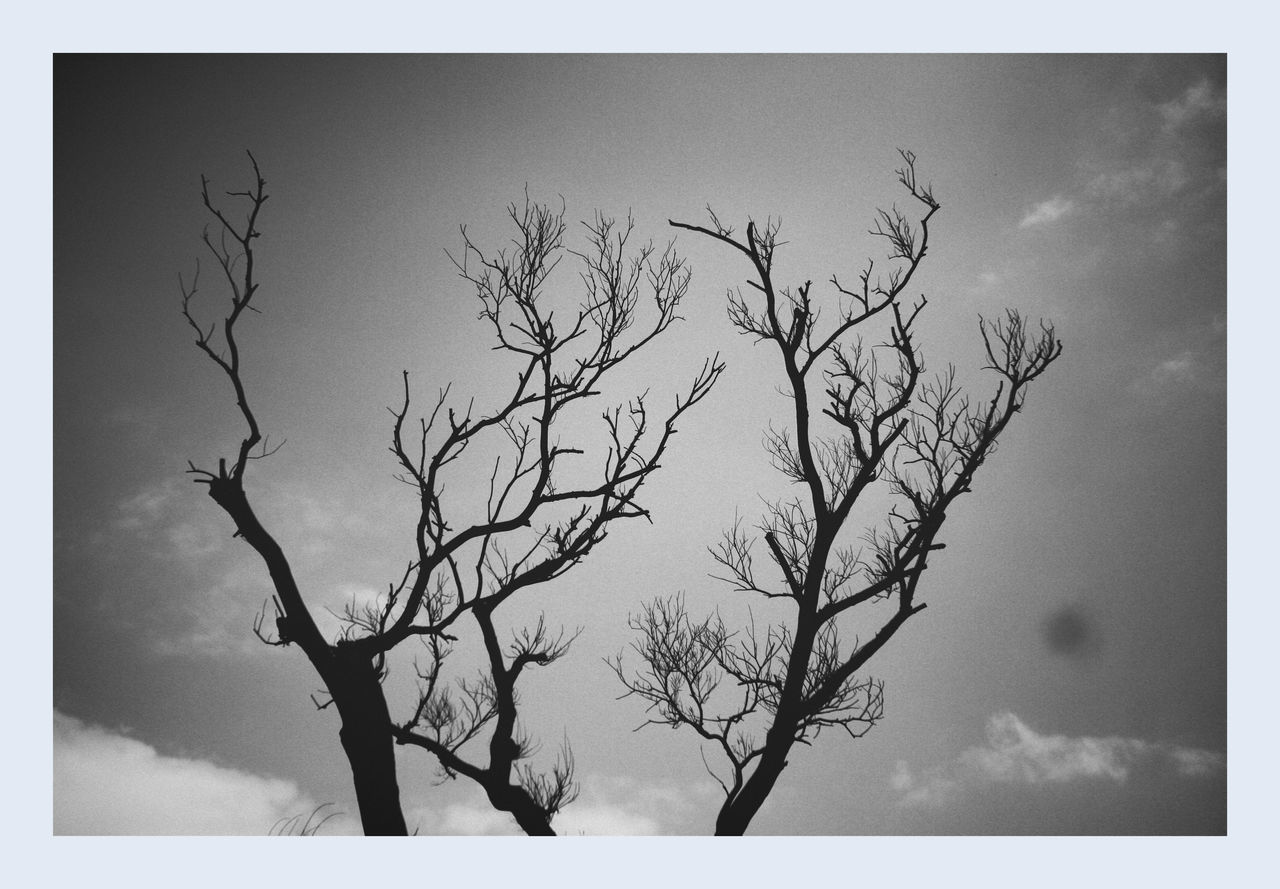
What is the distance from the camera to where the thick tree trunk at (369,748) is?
5258 mm

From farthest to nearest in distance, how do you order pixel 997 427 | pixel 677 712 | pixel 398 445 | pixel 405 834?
pixel 677 712 < pixel 997 427 < pixel 398 445 < pixel 405 834

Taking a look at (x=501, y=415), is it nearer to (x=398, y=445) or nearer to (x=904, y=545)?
(x=398, y=445)

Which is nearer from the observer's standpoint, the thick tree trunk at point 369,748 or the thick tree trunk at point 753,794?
the thick tree trunk at point 369,748

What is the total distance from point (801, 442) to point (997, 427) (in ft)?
6.76

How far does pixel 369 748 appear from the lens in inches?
210

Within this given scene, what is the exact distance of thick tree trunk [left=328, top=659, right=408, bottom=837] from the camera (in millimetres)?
5258

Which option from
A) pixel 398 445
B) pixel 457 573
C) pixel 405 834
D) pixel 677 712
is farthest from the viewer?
pixel 677 712

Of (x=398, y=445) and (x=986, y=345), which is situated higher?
(x=986, y=345)

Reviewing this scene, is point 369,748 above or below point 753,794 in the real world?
above

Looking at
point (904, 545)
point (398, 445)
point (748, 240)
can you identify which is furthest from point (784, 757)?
point (748, 240)

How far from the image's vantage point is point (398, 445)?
6.14m

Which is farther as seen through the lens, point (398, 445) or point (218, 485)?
point (398, 445)

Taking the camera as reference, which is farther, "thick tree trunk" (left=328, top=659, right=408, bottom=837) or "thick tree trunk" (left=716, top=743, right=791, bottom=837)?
"thick tree trunk" (left=716, top=743, right=791, bottom=837)

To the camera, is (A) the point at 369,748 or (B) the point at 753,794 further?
(B) the point at 753,794
